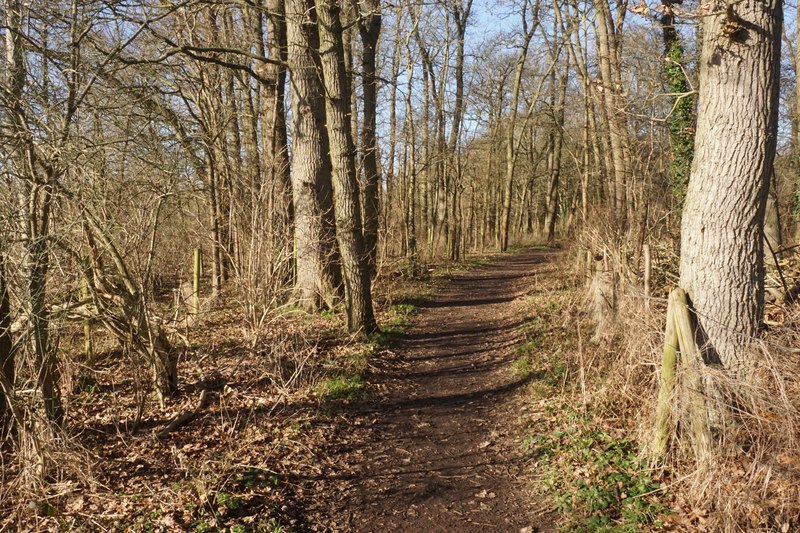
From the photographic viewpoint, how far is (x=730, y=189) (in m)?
4.84

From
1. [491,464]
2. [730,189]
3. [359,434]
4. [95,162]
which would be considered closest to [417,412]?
[359,434]

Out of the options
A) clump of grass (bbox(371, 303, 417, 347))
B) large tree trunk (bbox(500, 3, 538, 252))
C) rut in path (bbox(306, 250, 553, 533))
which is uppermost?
large tree trunk (bbox(500, 3, 538, 252))

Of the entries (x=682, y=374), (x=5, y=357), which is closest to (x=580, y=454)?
(x=682, y=374)

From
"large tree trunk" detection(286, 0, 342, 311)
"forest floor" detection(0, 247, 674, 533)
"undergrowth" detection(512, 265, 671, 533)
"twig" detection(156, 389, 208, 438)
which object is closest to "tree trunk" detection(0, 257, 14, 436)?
"forest floor" detection(0, 247, 674, 533)

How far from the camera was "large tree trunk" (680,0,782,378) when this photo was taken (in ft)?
15.5

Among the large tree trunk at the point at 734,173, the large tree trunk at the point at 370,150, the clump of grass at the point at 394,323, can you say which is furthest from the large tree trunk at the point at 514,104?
the large tree trunk at the point at 734,173

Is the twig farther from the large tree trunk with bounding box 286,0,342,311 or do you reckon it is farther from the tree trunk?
the large tree trunk with bounding box 286,0,342,311

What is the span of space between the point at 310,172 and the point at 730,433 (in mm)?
7826

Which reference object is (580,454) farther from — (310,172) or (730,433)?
(310,172)

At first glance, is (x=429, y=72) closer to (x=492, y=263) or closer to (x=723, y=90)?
(x=492, y=263)

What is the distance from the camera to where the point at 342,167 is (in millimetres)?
8930

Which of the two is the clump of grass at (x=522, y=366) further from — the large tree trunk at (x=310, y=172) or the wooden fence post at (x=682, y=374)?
the large tree trunk at (x=310, y=172)

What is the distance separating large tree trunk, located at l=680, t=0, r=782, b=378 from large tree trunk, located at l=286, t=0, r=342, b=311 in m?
6.22

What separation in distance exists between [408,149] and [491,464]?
1709cm
